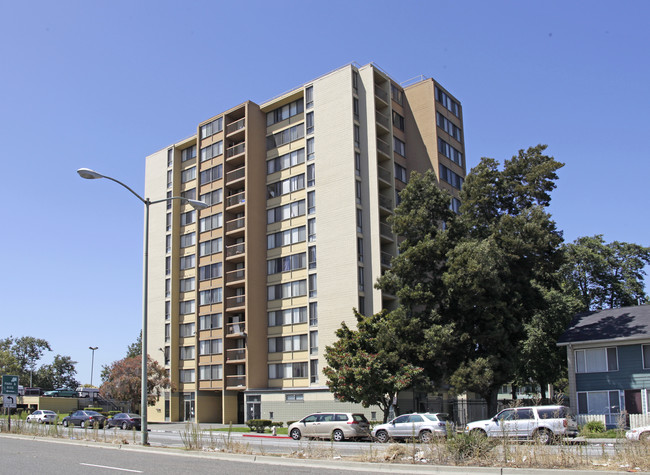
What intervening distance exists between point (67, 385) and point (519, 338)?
105 m

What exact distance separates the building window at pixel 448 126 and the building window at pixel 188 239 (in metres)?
25.8

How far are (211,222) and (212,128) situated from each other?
30.1ft

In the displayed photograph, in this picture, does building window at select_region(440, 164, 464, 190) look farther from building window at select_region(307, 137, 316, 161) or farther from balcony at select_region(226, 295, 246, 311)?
balcony at select_region(226, 295, 246, 311)

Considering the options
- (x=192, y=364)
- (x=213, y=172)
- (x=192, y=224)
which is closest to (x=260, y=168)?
(x=213, y=172)

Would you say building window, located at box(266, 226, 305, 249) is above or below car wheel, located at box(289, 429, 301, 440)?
above

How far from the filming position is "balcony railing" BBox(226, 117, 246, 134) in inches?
2156

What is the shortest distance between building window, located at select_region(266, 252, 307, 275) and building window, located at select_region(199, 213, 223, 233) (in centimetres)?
701

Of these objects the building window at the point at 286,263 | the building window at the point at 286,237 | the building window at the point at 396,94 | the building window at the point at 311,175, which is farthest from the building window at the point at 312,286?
the building window at the point at 396,94

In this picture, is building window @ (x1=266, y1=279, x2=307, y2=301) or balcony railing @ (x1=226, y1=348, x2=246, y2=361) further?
balcony railing @ (x1=226, y1=348, x2=246, y2=361)

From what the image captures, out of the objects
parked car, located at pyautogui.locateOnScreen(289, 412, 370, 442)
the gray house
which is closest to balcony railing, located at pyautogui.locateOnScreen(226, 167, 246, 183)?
parked car, located at pyautogui.locateOnScreen(289, 412, 370, 442)

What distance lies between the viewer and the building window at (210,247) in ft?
181

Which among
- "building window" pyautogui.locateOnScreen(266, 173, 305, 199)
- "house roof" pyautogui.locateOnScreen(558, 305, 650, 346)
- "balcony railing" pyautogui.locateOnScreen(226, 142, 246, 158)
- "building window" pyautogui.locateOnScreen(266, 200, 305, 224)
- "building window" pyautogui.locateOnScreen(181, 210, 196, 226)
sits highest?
"balcony railing" pyautogui.locateOnScreen(226, 142, 246, 158)

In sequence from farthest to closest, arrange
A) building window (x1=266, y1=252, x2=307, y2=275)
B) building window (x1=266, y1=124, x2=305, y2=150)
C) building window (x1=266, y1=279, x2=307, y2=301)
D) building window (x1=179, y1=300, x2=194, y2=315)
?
building window (x1=179, y1=300, x2=194, y2=315)
building window (x1=266, y1=124, x2=305, y2=150)
building window (x1=266, y1=252, x2=307, y2=275)
building window (x1=266, y1=279, x2=307, y2=301)

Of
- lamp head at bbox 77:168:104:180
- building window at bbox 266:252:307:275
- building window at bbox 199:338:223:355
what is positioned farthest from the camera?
building window at bbox 199:338:223:355
